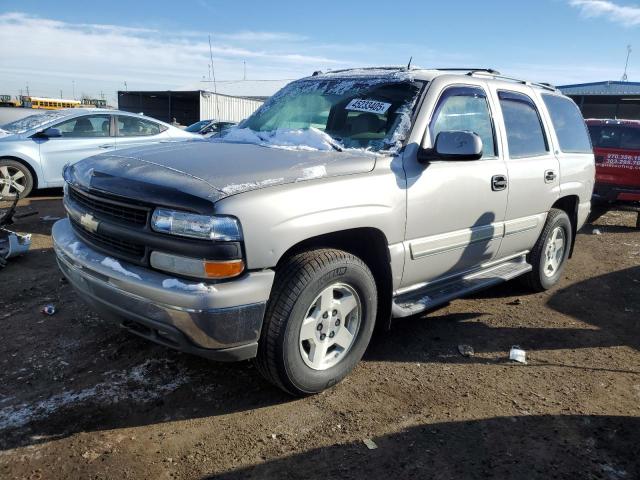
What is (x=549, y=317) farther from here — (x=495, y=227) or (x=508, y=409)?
(x=508, y=409)

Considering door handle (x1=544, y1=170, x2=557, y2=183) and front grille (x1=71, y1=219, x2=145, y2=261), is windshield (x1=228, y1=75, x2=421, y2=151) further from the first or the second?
door handle (x1=544, y1=170, x2=557, y2=183)

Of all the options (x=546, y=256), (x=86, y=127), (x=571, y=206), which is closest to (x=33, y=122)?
(x=86, y=127)

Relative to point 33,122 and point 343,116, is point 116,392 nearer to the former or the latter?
point 343,116

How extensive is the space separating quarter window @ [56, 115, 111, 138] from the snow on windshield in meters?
5.58

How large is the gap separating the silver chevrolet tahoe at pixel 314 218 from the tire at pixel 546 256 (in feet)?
1.32

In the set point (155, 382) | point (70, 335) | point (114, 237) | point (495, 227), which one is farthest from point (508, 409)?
point (70, 335)

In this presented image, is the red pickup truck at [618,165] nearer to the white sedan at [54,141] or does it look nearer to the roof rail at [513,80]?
the roof rail at [513,80]

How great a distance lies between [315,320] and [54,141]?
24.0 feet

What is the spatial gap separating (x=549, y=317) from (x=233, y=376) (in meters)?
2.94

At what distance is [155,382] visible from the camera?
10.6ft

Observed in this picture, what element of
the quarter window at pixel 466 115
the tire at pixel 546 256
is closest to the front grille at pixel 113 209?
the quarter window at pixel 466 115

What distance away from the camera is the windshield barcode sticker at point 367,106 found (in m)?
3.61

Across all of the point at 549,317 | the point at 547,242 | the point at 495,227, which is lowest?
the point at 549,317

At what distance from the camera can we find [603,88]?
109 ft
